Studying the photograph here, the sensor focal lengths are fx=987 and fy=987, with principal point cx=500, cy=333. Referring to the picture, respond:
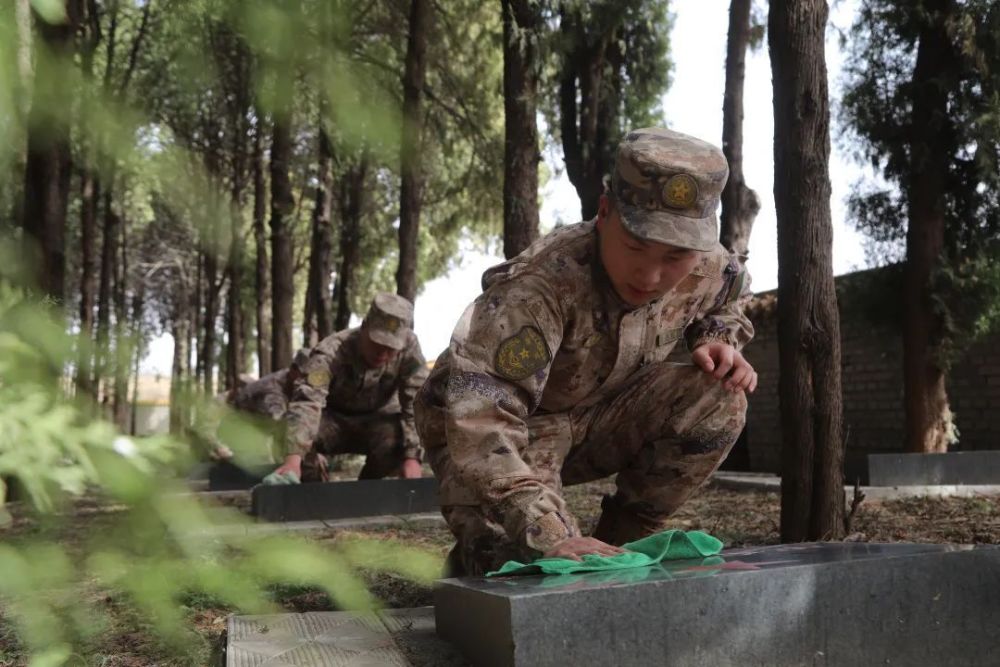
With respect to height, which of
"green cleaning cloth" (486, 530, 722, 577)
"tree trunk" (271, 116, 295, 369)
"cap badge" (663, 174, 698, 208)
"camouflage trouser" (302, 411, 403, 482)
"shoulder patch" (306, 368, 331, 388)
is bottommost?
"green cleaning cloth" (486, 530, 722, 577)

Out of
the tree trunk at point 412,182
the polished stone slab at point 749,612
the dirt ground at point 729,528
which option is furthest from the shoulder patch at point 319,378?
the polished stone slab at point 749,612

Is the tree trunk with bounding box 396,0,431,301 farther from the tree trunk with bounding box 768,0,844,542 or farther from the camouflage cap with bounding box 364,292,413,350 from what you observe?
the tree trunk with bounding box 768,0,844,542

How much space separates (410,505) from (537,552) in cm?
450

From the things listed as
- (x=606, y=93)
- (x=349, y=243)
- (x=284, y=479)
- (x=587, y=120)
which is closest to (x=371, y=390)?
(x=284, y=479)

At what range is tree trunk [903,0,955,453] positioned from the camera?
9602 mm

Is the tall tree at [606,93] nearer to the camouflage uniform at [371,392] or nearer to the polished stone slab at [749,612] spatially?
the camouflage uniform at [371,392]

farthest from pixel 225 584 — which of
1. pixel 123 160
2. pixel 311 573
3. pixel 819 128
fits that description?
pixel 819 128

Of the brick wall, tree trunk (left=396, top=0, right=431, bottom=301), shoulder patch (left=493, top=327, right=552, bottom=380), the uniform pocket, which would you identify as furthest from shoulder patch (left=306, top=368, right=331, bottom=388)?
shoulder patch (left=493, top=327, right=552, bottom=380)

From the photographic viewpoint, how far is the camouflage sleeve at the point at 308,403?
664 cm

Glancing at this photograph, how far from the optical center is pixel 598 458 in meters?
3.61

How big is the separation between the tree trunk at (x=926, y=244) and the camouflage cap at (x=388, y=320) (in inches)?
214

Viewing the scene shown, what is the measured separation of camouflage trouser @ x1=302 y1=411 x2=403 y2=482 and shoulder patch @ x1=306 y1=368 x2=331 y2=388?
616 millimetres

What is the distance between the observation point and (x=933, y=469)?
775 centimetres

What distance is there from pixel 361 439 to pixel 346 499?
1.14 meters
